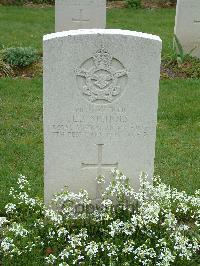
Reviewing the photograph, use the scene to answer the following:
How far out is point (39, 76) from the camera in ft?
32.2

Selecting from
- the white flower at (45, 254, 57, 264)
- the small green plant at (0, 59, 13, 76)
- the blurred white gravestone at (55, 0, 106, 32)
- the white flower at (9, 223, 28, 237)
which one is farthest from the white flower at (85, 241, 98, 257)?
the blurred white gravestone at (55, 0, 106, 32)

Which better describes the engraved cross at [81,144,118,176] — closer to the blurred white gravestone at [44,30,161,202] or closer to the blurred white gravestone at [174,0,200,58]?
the blurred white gravestone at [44,30,161,202]

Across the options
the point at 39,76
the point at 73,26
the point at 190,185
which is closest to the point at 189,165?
the point at 190,185

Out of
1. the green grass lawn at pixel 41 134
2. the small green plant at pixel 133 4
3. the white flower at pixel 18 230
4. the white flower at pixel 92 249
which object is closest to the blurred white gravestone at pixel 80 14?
the green grass lawn at pixel 41 134

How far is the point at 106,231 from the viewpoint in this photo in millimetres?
4598

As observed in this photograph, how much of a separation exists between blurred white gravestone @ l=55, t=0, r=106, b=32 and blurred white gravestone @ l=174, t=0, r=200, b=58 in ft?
4.98

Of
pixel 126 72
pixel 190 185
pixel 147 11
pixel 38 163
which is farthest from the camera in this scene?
pixel 147 11

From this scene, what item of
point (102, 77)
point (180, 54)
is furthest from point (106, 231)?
point (180, 54)

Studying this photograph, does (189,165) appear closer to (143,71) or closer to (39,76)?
(143,71)

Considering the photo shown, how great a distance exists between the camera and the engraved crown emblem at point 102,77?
15.5ft

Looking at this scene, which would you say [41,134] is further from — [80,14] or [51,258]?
[80,14]

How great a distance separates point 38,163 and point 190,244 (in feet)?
8.56

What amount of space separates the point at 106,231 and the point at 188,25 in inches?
275

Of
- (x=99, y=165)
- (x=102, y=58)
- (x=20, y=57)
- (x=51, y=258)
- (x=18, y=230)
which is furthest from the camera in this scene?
(x=20, y=57)
